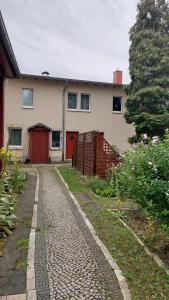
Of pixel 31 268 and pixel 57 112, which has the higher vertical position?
pixel 57 112

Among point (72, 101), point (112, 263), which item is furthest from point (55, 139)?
point (112, 263)

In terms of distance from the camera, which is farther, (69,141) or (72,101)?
(72,101)

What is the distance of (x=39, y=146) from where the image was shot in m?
20.2

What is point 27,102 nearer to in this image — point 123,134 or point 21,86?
point 21,86

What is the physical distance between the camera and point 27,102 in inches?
806

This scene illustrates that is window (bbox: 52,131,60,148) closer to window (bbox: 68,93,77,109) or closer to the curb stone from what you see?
window (bbox: 68,93,77,109)

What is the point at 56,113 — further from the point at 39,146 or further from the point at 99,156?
the point at 99,156

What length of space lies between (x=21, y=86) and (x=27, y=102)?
3.95 ft

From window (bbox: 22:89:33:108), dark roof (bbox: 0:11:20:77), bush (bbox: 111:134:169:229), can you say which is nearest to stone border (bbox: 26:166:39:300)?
bush (bbox: 111:134:169:229)

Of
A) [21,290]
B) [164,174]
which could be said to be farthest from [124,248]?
[21,290]

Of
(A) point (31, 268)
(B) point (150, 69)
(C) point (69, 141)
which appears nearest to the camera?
(A) point (31, 268)

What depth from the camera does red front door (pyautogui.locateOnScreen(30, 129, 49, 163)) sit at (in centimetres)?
2009

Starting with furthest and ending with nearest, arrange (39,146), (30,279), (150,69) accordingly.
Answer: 1. (39,146)
2. (150,69)
3. (30,279)

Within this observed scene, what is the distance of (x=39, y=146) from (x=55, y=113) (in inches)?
108
